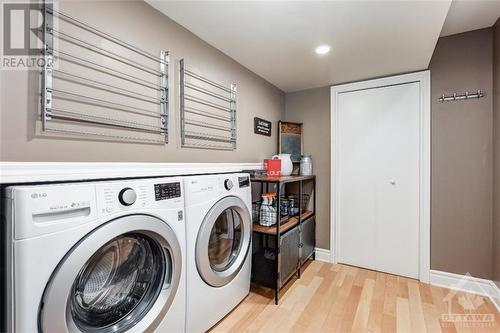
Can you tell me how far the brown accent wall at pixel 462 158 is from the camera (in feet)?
6.61

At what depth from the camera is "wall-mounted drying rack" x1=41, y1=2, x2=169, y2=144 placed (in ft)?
3.52

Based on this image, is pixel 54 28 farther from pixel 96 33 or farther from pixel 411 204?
pixel 411 204

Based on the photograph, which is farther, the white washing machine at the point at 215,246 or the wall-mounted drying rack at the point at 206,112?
the wall-mounted drying rack at the point at 206,112

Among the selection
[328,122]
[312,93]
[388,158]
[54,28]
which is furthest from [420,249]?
[54,28]

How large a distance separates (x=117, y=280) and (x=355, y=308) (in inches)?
66.4

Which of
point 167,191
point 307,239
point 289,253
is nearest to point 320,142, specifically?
point 307,239

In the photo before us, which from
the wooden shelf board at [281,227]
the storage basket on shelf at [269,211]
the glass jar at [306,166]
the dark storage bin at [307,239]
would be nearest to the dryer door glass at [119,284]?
the wooden shelf board at [281,227]

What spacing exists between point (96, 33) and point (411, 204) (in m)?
2.77

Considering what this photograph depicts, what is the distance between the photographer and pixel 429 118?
222 cm

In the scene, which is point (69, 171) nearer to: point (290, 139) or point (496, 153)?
point (290, 139)

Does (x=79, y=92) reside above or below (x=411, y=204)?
above

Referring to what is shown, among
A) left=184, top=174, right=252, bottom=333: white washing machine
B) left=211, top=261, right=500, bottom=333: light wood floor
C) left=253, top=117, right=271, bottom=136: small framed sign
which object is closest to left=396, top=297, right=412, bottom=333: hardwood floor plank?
left=211, top=261, right=500, bottom=333: light wood floor

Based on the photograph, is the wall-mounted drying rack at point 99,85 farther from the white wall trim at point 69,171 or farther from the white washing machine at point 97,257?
the white washing machine at point 97,257

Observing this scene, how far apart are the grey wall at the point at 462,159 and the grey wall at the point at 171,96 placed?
165 centimetres
